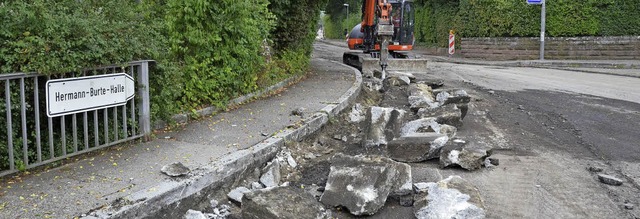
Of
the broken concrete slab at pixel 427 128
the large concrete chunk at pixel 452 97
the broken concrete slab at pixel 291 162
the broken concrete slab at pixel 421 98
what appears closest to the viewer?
the broken concrete slab at pixel 291 162

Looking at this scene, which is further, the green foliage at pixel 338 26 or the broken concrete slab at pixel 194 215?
the green foliage at pixel 338 26

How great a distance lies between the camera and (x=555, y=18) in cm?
2786

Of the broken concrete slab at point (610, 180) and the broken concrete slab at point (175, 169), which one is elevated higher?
the broken concrete slab at point (175, 169)

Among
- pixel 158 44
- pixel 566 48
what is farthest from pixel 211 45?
pixel 566 48

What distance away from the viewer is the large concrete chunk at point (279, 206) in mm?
4633

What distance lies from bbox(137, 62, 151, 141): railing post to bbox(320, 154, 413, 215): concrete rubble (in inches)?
88.9

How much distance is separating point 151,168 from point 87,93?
960mm

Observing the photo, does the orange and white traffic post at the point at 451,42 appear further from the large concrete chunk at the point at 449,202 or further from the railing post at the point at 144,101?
the large concrete chunk at the point at 449,202

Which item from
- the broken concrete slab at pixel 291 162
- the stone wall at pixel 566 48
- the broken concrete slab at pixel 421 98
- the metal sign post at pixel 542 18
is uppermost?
the metal sign post at pixel 542 18

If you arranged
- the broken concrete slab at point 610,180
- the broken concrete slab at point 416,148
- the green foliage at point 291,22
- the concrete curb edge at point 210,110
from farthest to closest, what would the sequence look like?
the green foliage at point 291,22
the concrete curb edge at point 210,110
the broken concrete slab at point 416,148
the broken concrete slab at point 610,180

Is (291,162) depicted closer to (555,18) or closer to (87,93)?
(87,93)

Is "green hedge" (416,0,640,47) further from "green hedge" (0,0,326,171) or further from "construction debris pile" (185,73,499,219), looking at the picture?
"construction debris pile" (185,73,499,219)

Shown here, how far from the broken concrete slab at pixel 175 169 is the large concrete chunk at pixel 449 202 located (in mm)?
2109

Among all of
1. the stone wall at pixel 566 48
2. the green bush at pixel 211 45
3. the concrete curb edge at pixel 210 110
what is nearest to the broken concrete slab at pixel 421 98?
the concrete curb edge at pixel 210 110
